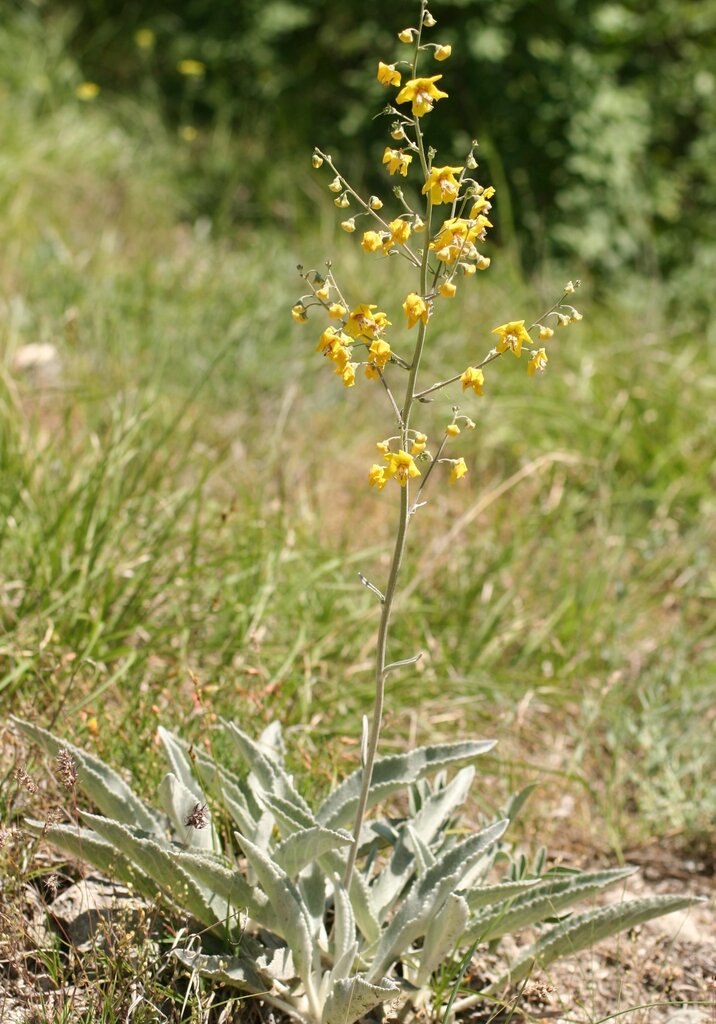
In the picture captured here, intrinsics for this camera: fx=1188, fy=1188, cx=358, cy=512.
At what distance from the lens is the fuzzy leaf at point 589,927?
1.99m

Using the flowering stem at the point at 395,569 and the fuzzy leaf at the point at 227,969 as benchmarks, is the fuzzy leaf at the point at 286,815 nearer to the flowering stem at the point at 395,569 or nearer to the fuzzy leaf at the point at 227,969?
the flowering stem at the point at 395,569

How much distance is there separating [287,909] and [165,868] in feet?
0.68

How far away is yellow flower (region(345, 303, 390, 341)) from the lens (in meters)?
1.65

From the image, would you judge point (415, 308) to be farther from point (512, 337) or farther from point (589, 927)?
point (589, 927)

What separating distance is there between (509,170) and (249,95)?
175 cm

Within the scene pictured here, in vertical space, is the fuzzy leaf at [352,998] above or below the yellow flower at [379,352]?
below

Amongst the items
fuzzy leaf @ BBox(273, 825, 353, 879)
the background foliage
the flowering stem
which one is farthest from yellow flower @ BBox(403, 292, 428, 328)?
the background foliage

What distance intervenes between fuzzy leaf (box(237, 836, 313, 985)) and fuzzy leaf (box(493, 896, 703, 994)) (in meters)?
0.37

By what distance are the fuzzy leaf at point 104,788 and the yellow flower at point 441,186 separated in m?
1.07

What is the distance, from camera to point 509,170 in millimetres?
5449

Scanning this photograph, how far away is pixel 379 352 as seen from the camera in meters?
1.66

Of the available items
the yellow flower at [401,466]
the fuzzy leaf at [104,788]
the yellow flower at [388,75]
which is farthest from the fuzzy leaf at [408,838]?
the yellow flower at [388,75]

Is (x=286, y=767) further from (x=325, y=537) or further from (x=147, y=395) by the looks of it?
(x=147, y=395)

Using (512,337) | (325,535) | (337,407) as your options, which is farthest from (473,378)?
(337,407)
